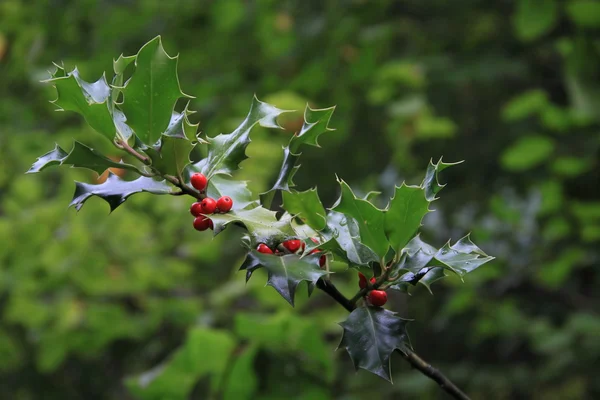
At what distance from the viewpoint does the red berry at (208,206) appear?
0.91 m

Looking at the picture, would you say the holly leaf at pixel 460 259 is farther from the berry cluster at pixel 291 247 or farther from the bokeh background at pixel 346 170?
the bokeh background at pixel 346 170

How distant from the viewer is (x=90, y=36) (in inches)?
176

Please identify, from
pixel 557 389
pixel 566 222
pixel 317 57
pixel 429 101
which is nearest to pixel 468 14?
pixel 429 101

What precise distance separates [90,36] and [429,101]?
221cm

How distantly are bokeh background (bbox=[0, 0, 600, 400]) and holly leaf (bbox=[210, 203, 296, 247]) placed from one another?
6.53ft

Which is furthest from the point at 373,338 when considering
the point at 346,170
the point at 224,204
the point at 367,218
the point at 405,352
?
the point at 346,170

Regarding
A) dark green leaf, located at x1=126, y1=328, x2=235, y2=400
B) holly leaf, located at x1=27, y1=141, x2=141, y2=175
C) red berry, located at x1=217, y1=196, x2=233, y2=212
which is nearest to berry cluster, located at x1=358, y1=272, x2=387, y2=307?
red berry, located at x1=217, y1=196, x2=233, y2=212

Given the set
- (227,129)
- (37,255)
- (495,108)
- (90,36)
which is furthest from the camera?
(90,36)

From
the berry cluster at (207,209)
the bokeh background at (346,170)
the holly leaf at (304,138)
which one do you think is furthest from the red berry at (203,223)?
the bokeh background at (346,170)

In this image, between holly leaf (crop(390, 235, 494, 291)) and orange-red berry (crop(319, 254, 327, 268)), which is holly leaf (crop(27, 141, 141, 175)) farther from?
holly leaf (crop(390, 235, 494, 291))

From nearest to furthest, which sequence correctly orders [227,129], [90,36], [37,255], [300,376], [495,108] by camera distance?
[300,376], [37,255], [227,129], [495,108], [90,36]

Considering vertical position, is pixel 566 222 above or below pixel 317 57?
below

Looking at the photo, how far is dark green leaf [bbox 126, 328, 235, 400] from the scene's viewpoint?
2133 millimetres

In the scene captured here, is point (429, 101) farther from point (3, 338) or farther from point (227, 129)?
point (3, 338)
